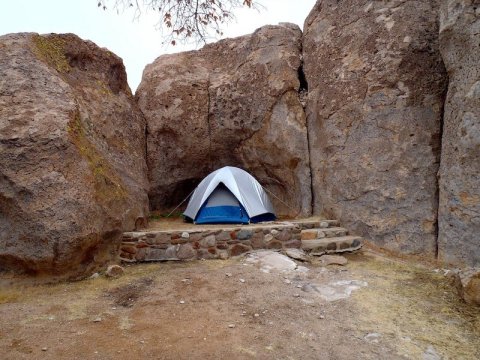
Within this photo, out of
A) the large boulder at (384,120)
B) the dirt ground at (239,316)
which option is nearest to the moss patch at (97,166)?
the dirt ground at (239,316)

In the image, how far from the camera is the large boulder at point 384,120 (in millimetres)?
5438

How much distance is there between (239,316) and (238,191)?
11.2 ft

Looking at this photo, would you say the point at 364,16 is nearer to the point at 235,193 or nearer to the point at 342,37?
the point at 342,37

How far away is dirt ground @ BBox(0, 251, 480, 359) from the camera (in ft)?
9.29

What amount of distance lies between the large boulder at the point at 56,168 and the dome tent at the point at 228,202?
1191 millimetres

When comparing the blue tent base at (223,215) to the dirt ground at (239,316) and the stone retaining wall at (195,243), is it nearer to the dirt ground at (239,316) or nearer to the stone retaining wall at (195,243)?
the stone retaining wall at (195,243)

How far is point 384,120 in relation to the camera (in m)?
5.77

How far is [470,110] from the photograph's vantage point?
4.52 meters

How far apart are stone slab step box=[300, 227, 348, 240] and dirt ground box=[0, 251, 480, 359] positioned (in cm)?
92

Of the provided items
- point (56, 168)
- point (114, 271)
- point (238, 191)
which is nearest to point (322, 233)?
point (238, 191)

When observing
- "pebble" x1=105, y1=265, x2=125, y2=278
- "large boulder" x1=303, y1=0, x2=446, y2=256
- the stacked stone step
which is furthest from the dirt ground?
"large boulder" x1=303, y1=0, x2=446, y2=256

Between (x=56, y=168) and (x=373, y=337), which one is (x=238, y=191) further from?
(x=373, y=337)

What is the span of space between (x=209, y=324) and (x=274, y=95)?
5395mm

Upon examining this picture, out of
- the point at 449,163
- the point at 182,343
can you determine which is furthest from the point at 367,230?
the point at 182,343
